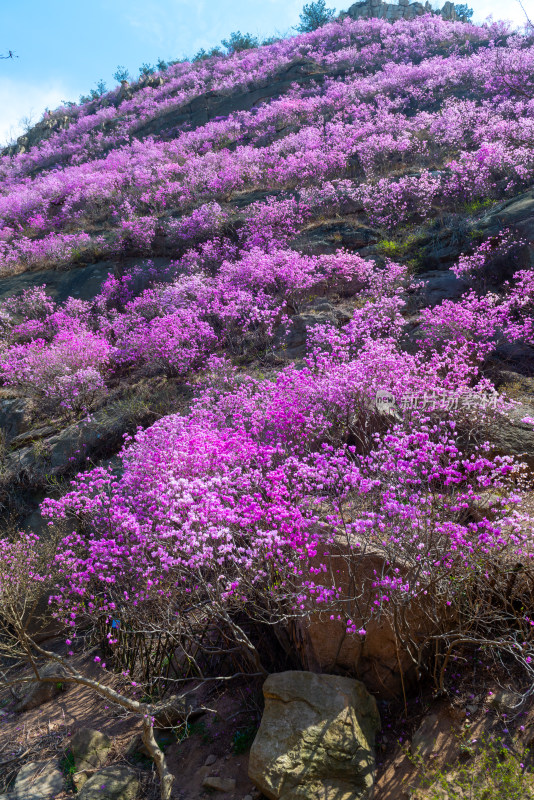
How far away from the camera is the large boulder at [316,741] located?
13.0 feet

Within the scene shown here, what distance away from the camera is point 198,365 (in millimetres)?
11984

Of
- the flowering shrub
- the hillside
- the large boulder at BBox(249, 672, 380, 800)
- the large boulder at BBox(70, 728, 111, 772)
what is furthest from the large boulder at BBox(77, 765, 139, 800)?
the flowering shrub

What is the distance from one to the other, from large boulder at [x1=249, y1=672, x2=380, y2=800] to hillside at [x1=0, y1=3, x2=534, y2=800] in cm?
10

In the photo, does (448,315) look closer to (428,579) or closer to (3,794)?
(428,579)

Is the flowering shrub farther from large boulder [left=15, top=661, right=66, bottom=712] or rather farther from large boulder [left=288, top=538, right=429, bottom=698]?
large boulder [left=288, top=538, right=429, bottom=698]

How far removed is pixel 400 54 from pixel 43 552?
36.5 meters

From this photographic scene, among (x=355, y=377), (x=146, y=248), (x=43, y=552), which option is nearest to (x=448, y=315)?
(x=355, y=377)

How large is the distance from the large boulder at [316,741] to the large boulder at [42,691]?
3886mm

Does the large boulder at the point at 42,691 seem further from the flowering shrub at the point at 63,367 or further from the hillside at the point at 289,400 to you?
the flowering shrub at the point at 63,367

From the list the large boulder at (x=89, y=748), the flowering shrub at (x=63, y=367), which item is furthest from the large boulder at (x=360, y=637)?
the flowering shrub at (x=63, y=367)

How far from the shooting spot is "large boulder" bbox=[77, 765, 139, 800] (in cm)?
468

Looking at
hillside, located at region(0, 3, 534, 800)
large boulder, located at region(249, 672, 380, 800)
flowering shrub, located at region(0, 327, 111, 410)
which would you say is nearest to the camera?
large boulder, located at region(249, 672, 380, 800)

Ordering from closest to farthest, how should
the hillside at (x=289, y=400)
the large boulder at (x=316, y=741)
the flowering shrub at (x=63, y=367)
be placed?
the large boulder at (x=316, y=741), the hillside at (x=289, y=400), the flowering shrub at (x=63, y=367)

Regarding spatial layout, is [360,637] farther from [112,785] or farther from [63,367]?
[63,367]
